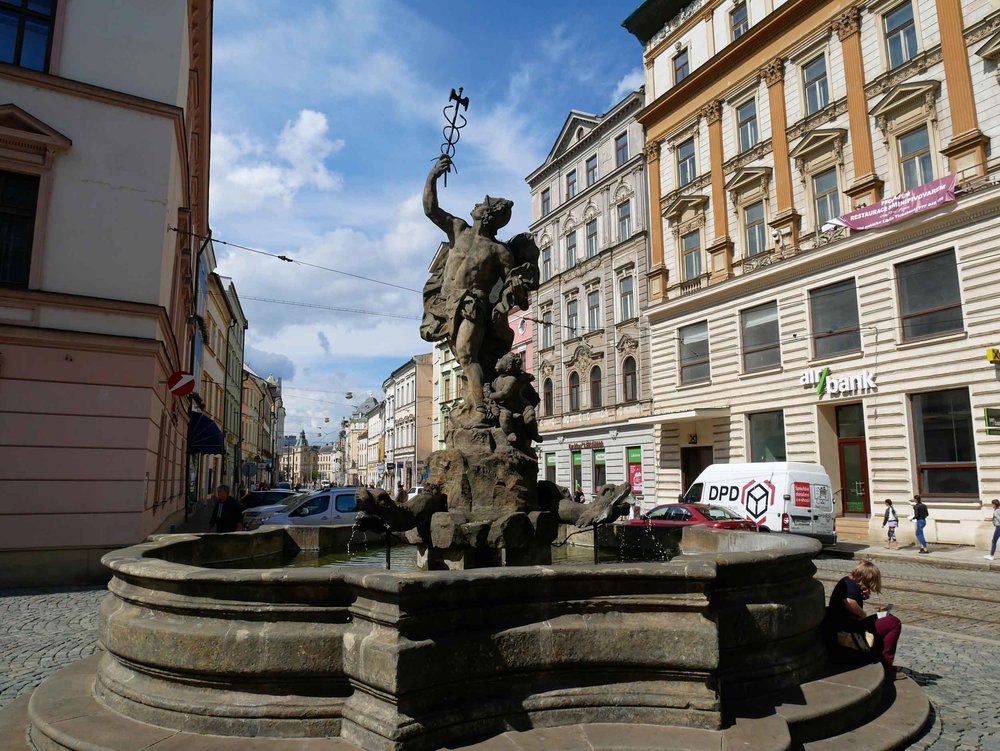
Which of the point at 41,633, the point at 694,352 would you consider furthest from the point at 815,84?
the point at 41,633

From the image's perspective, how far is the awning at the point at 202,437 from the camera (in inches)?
911

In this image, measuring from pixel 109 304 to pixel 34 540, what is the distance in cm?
398

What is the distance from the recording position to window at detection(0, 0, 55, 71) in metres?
11.8

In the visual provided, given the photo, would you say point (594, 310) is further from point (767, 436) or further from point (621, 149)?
point (767, 436)

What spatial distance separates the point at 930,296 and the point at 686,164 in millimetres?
Result: 11911

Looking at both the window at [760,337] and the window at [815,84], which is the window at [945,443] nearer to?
the window at [760,337]

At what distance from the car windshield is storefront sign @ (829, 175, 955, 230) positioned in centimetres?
975

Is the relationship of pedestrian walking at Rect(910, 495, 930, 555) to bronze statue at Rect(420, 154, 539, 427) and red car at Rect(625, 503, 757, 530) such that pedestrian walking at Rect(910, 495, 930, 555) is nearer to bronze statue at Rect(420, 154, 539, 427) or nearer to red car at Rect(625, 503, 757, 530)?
red car at Rect(625, 503, 757, 530)

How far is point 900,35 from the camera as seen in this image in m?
19.5

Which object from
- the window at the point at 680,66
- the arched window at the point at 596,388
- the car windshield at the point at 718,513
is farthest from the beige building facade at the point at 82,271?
the arched window at the point at 596,388

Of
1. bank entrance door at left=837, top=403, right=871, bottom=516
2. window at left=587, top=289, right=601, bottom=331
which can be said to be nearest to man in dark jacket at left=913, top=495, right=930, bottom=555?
bank entrance door at left=837, top=403, right=871, bottom=516

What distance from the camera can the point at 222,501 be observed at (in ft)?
37.5

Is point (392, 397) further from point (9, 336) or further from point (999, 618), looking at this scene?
point (999, 618)

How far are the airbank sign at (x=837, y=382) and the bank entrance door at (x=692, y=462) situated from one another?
5210mm
